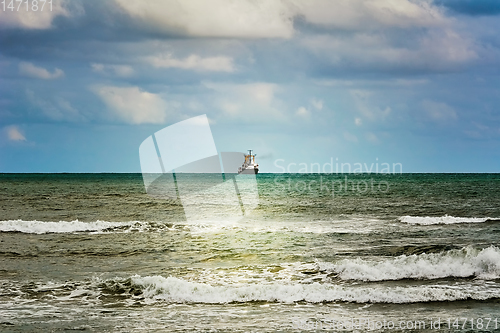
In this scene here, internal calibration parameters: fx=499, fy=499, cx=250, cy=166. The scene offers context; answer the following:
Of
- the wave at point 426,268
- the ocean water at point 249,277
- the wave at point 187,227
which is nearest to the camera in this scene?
the ocean water at point 249,277

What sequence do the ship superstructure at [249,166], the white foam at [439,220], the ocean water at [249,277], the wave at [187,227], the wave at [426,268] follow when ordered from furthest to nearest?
the ship superstructure at [249,166], the white foam at [439,220], the wave at [187,227], the wave at [426,268], the ocean water at [249,277]

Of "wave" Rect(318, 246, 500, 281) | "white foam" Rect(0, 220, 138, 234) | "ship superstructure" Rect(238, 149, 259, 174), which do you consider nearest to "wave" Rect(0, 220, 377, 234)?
"white foam" Rect(0, 220, 138, 234)

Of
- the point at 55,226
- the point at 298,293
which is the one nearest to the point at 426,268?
the point at 298,293

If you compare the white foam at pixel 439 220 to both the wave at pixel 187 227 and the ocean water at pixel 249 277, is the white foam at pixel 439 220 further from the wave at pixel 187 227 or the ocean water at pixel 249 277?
the wave at pixel 187 227

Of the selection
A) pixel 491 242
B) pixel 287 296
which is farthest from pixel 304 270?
pixel 491 242

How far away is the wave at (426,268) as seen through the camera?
15.7 m

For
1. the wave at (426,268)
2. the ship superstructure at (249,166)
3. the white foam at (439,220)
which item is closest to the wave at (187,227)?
the white foam at (439,220)

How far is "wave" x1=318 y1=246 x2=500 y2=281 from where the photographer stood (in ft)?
51.6

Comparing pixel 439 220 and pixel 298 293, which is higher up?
pixel 439 220

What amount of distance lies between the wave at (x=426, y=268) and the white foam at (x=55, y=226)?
1570 centimetres

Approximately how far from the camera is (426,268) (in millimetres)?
16031

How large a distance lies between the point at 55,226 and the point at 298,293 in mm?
18558

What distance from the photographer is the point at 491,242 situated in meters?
21.7

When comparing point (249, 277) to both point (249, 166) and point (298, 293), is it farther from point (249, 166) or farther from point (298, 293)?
point (249, 166)
